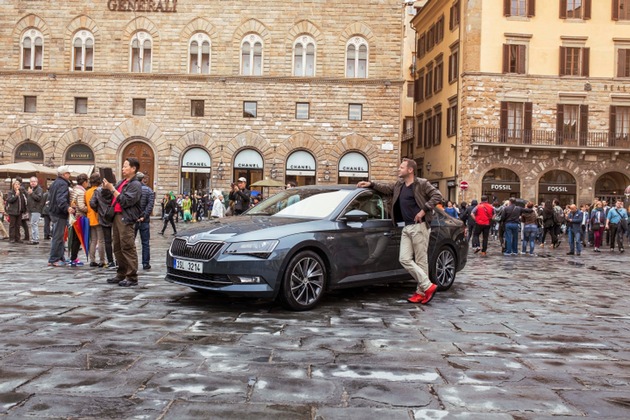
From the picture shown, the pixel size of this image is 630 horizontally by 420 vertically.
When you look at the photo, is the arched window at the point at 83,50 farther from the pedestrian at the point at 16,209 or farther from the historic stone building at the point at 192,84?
the pedestrian at the point at 16,209

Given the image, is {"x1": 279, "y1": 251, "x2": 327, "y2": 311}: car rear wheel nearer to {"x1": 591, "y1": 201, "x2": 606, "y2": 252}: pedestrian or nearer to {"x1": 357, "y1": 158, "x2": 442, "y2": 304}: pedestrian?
{"x1": 357, "y1": 158, "x2": 442, "y2": 304}: pedestrian

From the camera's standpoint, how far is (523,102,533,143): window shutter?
3562cm

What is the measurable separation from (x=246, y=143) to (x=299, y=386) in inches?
1276

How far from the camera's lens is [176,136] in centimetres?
3603

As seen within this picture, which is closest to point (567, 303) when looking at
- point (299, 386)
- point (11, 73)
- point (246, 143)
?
point (299, 386)

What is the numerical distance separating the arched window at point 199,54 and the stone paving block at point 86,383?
109ft

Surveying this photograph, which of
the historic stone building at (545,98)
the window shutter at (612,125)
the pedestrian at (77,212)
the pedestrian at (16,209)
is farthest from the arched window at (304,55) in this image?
the pedestrian at (77,212)

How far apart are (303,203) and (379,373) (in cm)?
399

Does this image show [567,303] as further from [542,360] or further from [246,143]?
[246,143]

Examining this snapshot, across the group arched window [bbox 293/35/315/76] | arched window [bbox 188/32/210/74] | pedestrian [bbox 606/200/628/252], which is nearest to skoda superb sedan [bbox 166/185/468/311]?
pedestrian [bbox 606/200/628/252]

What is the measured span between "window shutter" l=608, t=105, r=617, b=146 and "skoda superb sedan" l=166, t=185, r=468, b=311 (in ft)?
100

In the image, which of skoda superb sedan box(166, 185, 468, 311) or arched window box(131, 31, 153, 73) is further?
arched window box(131, 31, 153, 73)

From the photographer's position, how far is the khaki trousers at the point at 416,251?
26.7 ft

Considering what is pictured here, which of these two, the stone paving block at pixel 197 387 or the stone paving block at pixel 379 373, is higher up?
the stone paving block at pixel 197 387
